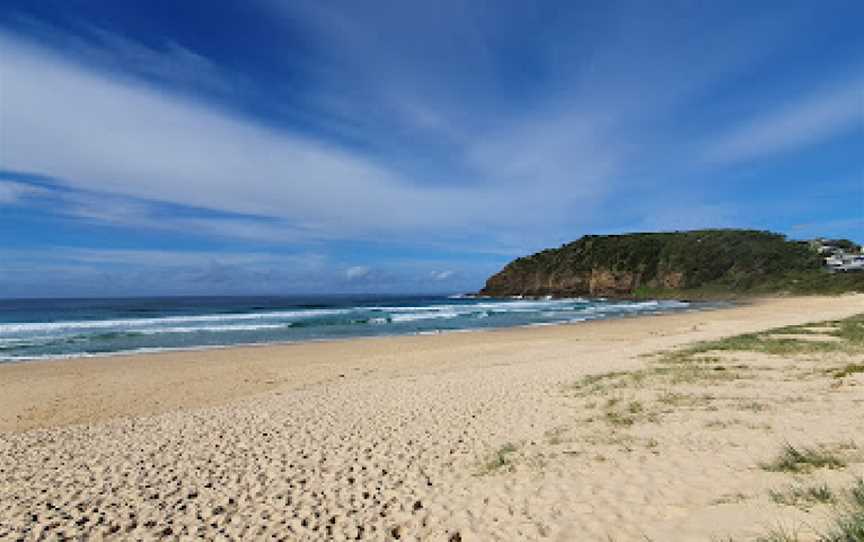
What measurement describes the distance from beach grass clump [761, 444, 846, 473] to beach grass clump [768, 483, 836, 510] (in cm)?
71

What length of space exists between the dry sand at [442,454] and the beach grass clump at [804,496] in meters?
0.07

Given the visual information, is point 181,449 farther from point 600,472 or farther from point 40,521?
point 600,472

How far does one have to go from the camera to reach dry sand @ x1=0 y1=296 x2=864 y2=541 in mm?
5281

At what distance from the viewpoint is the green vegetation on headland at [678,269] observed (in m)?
69.6

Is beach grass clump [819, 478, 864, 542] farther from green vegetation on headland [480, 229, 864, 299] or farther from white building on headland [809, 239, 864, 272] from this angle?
white building on headland [809, 239, 864, 272]

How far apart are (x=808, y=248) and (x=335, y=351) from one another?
87840mm

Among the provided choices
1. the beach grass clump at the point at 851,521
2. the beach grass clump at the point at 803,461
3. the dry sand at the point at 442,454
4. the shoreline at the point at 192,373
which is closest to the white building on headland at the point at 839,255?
the shoreline at the point at 192,373

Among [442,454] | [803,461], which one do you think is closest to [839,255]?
[803,461]

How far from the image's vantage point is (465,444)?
8.08 metres

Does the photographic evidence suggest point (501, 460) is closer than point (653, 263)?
Yes

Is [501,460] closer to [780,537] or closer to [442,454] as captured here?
[442,454]

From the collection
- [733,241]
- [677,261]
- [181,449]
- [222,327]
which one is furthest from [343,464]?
[733,241]

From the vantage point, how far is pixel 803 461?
5.81 metres

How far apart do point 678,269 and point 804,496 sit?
275ft
